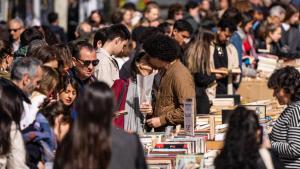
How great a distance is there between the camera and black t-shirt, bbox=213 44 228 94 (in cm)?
1527

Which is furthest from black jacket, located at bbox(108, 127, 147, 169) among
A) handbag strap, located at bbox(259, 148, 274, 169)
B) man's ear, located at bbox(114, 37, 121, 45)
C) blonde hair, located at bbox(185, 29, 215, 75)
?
blonde hair, located at bbox(185, 29, 215, 75)

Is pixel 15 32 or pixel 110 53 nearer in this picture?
pixel 110 53

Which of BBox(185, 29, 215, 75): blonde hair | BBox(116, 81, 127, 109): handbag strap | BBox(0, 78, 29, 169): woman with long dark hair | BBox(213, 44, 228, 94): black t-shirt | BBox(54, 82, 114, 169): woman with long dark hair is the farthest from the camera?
BBox(213, 44, 228, 94): black t-shirt

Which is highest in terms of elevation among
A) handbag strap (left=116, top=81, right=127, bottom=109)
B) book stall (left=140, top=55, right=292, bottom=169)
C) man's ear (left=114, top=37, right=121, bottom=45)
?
man's ear (left=114, top=37, right=121, bottom=45)

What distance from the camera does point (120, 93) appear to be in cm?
1090

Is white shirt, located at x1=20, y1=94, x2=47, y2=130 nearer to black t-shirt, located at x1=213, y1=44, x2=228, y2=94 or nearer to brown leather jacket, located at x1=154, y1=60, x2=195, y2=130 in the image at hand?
brown leather jacket, located at x1=154, y1=60, x2=195, y2=130

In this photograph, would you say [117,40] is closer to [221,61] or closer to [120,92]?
[120,92]

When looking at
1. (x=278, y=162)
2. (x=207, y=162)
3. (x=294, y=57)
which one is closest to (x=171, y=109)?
(x=207, y=162)

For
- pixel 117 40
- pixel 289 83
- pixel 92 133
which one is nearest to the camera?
pixel 92 133

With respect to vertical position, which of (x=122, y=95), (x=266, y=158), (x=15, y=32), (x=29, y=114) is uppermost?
(x=15, y=32)

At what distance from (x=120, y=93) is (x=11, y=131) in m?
3.02

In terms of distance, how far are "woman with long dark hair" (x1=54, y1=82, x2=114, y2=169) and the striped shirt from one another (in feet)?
7.25

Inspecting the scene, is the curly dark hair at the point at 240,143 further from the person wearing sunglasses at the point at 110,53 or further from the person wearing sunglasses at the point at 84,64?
the person wearing sunglasses at the point at 110,53

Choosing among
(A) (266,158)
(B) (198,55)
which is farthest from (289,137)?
(B) (198,55)
